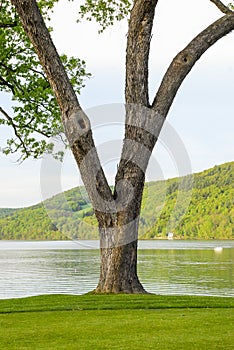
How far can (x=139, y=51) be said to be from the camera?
1288 cm

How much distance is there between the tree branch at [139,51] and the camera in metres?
12.8

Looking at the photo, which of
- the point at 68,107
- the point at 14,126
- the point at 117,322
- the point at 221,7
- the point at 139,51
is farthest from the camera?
the point at 14,126

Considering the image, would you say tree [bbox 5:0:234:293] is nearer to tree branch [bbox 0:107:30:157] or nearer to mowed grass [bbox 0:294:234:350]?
mowed grass [bbox 0:294:234:350]

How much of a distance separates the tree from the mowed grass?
3.23ft

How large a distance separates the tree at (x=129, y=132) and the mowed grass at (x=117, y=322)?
986 millimetres

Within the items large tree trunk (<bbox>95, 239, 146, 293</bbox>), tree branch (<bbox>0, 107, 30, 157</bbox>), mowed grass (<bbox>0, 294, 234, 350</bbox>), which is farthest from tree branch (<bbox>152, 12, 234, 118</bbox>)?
tree branch (<bbox>0, 107, 30, 157</bbox>)

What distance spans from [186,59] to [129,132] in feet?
6.09

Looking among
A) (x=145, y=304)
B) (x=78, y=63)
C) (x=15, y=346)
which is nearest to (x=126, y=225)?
(x=145, y=304)

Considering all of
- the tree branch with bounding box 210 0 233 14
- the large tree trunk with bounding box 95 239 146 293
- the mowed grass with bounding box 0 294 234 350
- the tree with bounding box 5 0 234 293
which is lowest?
the mowed grass with bounding box 0 294 234 350

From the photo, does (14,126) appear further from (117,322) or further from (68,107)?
(117,322)

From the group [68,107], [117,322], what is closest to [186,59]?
[68,107]

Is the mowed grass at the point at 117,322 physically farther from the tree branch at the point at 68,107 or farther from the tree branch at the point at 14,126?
the tree branch at the point at 14,126

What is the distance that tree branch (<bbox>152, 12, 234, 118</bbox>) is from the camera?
1295cm

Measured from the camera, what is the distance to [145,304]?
11.0m
